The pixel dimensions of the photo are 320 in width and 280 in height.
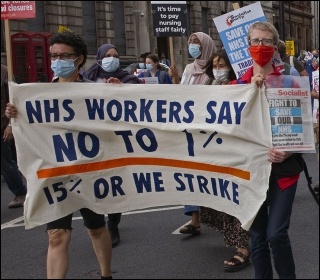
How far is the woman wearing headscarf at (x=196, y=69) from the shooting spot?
6.04 m

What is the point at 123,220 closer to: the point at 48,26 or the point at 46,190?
the point at 46,190

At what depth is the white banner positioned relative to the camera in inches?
158

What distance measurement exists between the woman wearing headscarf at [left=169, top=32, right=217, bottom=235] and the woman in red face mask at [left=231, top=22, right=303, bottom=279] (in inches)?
80.2

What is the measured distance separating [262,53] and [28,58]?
53.3 ft

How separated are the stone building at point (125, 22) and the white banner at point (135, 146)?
16077 mm

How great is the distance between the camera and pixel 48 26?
24.4 m

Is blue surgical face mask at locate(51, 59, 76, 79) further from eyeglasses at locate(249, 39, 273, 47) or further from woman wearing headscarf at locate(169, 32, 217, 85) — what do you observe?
woman wearing headscarf at locate(169, 32, 217, 85)

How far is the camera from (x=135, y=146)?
4172mm

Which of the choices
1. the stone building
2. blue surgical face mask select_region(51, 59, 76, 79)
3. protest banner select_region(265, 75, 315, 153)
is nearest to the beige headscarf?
blue surgical face mask select_region(51, 59, 76, 79)

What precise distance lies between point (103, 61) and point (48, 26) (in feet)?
63.8

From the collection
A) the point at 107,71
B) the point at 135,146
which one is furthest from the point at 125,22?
the point at 135,146

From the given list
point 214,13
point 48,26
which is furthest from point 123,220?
point 214,13

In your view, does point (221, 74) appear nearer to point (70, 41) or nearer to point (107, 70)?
point (107, 70)

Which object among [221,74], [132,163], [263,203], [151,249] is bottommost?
[151,249]
